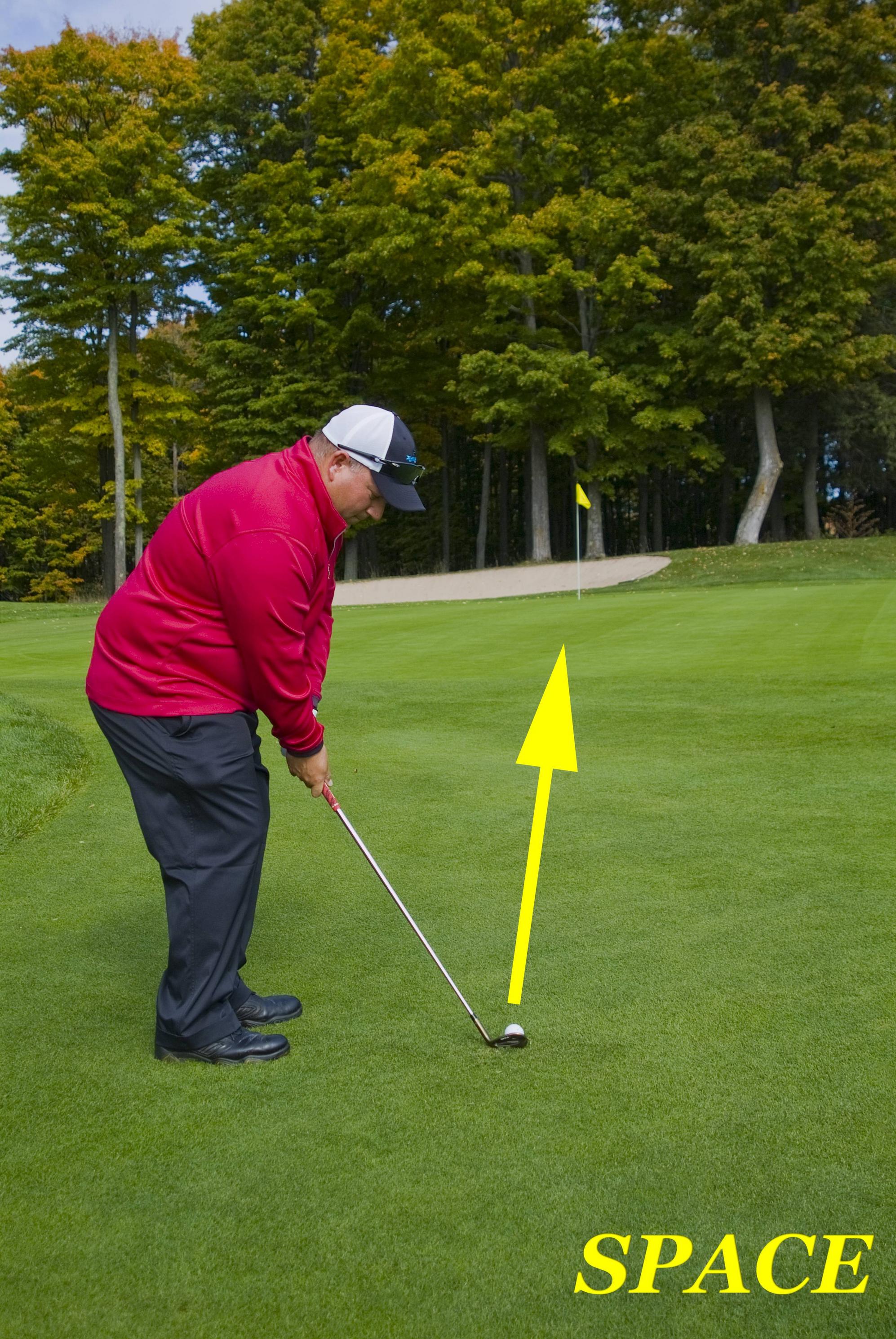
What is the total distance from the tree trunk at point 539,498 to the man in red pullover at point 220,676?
1149 inches

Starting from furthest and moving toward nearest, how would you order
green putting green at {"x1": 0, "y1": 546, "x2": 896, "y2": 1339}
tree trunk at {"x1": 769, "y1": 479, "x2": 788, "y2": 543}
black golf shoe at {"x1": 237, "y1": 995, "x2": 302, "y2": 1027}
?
tree trunk at {"x1": 769, "y1": 479, "x2": 788, "y2": 543}
black golf shoe at {"x1": 237, "y1": 995, "x2": 302, "y2": 1027}
green putting green at {"x1": 0, "y1": 546, "x2": 896, "y2": 1339}

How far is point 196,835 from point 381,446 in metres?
1.20

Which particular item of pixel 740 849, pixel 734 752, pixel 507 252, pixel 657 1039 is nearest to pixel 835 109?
pixel 507 252

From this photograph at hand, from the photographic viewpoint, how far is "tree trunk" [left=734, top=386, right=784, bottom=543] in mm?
31125

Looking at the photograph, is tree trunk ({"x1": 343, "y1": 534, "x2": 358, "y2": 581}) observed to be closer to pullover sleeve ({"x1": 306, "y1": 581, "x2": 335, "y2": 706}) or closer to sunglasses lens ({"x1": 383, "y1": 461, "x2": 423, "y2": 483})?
pullover sleeve ({"x1": 306, "y1": 581, "x2": 335, "y2": 706})

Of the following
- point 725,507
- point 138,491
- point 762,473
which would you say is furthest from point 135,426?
point 725,507

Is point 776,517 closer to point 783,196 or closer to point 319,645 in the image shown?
point 783,196

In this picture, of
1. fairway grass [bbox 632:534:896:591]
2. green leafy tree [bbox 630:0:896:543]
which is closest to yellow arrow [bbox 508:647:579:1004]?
fairway grass [bbox 632:534:896:591]

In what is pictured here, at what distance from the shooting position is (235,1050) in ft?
10.3

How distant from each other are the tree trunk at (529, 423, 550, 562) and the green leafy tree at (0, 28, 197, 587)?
11.3m

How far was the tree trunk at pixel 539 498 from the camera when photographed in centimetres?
3244

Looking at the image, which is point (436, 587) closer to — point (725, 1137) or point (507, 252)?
point (507, 252)

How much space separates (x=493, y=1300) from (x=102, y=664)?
1.96 meters

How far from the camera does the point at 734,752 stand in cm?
697
